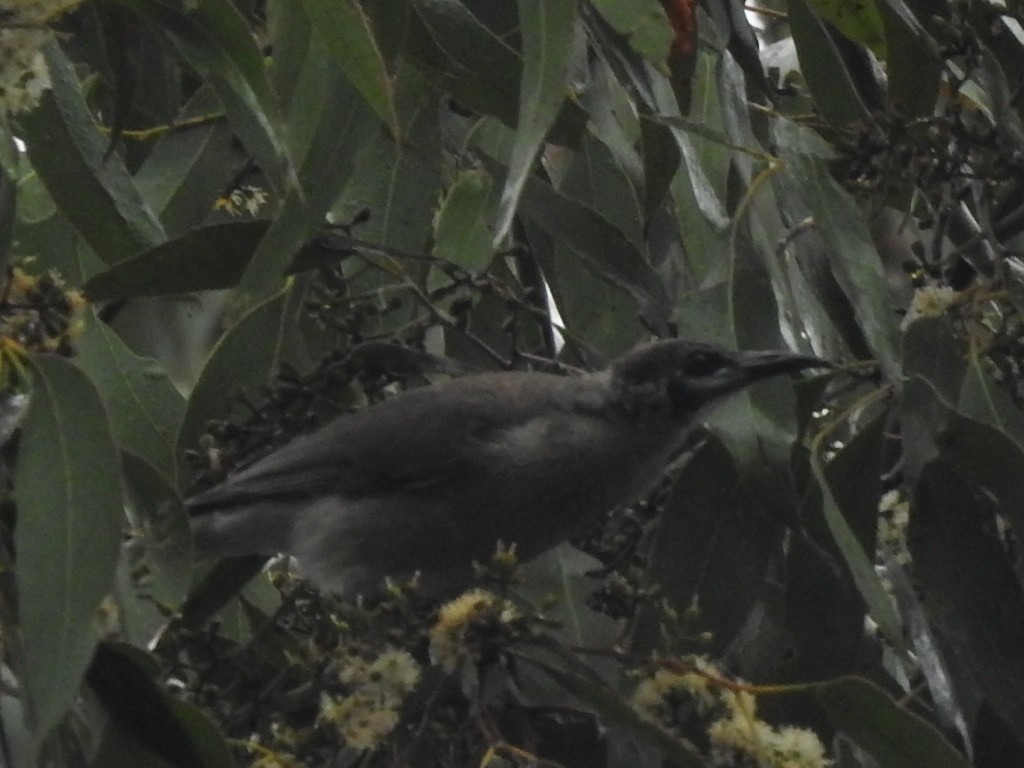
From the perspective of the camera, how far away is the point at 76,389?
2.17 m

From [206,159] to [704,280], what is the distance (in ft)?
3.03

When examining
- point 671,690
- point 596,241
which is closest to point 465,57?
point 596,241

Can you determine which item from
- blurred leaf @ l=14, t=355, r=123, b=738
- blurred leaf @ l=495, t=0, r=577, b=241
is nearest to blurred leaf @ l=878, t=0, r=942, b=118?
blurred leaf @ l=495, t=0, r=577, b=241

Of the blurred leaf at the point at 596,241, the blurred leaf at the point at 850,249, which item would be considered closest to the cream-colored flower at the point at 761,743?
the blurred leaf at the point at 850,249

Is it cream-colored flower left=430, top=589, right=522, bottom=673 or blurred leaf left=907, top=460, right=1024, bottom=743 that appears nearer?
cream-colored flower left=430, top=589, right=522, bottom=673

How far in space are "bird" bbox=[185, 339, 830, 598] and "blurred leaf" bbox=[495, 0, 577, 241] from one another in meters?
0.89

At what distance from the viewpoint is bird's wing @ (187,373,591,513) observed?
327 centimetres

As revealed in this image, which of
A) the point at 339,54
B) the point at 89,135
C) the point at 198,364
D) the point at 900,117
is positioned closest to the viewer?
the point at 339,54

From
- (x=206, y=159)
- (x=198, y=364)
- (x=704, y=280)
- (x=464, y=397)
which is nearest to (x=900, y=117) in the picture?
(x=704, y=280)

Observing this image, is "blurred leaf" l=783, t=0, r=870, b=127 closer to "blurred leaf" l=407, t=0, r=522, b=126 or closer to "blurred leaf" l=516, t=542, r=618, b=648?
"blurred leaf" l=407, t=0, r=522, b=126

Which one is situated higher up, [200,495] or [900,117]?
[900,117]

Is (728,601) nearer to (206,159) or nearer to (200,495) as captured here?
(200,495)

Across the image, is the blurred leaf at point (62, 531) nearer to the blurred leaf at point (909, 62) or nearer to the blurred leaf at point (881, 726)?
the blurred leaf at point (881, 726)

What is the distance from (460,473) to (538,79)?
3.77ft
